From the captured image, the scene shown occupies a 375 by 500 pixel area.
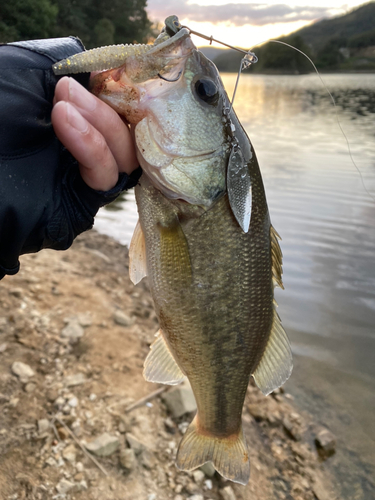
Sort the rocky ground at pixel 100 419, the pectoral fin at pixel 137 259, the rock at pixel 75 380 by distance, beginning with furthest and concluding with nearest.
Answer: the rock at pixel 75 380
the rocky ground at pixel 100 419
the pectoral fin at pixel 137 259

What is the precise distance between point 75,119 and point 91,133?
0.08m

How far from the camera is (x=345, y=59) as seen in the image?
96.9 metres

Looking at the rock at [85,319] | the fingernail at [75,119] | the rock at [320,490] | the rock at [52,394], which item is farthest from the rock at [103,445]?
the fingernail at [75,119]

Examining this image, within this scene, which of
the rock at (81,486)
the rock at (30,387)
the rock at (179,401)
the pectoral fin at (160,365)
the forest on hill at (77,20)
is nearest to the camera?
the pectoral fin at (160,365)

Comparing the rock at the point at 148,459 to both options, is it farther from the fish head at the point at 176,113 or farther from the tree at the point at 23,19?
the tree at the point at 23,19

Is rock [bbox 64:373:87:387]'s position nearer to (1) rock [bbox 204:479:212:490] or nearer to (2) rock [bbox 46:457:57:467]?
(2) rock [bbox 46:457:57:467]

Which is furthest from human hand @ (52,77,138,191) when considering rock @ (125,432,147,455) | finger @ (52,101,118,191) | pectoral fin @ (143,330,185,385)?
rock @ (125,432,147,455)

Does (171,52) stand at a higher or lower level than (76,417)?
higher

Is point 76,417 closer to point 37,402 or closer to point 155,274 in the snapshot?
point 37,402

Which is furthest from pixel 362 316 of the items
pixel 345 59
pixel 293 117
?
pixel 345 59

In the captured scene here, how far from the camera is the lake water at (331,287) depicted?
404cm

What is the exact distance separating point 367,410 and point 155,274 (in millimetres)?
3619

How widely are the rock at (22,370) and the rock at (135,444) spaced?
0.94m

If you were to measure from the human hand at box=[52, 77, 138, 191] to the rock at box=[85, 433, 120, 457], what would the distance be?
6.46ft
